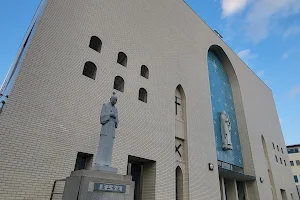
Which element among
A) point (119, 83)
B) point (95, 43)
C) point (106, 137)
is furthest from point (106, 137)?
A: point (95, 43)

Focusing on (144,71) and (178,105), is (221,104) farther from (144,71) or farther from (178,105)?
(144,71)

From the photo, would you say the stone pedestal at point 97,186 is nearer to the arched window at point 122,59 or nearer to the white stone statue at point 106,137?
the white stone statue at point 106,137

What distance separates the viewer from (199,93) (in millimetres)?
12805

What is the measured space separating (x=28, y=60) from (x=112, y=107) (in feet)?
9.63

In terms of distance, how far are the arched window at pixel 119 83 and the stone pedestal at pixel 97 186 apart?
14.3ft

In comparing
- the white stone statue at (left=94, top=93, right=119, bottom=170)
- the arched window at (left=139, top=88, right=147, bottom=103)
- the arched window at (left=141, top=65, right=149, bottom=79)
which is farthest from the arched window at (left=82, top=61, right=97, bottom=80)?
the white stone statue at (left=94, top=93, right=119, bottom=170)

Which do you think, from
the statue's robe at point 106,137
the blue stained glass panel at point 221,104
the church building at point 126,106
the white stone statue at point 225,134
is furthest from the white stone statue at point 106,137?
the white stone statue at point 225,134

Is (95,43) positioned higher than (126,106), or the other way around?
(95,43)

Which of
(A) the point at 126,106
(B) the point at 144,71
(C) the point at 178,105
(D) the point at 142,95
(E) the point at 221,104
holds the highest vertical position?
(E) the point at 221,104

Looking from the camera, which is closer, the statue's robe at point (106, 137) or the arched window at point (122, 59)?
the statue's robe at point (106, 137)

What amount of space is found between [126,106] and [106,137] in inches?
128

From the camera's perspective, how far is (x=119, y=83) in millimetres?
Answer: 8672

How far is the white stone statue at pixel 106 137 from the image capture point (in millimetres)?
4702

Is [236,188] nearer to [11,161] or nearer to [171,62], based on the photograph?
[171,62]
